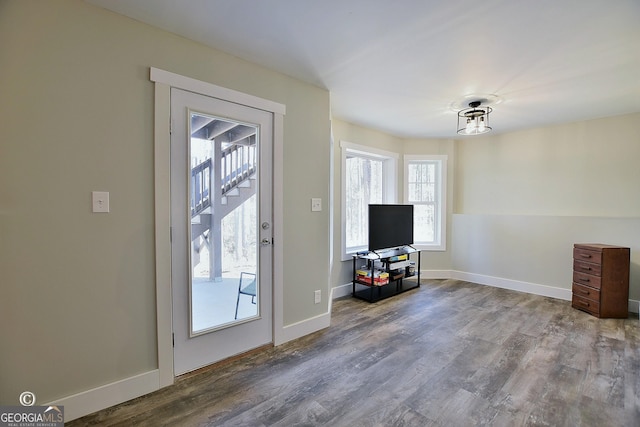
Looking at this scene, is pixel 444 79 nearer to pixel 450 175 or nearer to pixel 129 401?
pixel 450 175

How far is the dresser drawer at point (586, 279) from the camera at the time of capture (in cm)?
325

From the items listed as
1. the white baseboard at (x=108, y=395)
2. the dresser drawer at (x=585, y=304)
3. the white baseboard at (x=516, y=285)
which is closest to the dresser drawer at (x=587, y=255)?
the dresser drawer at (x=585, y=304)

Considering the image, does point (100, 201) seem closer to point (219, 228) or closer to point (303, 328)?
point (219, 228)

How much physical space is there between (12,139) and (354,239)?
368 centimetres

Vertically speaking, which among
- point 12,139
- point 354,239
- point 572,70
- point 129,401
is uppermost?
point 572,70

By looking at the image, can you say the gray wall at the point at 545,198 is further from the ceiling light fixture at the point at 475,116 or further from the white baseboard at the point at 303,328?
the white baseboard at the point at 303,328

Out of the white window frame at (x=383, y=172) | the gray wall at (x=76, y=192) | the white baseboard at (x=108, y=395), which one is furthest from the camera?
the white window frame at (x=383, y=172)

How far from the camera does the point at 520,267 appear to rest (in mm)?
4227

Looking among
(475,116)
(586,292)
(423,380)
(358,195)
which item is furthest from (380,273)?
(586,292)

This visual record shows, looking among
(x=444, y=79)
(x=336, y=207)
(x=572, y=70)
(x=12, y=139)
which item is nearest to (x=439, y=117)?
(x=444, y=79)

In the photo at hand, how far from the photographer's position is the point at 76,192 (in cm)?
164

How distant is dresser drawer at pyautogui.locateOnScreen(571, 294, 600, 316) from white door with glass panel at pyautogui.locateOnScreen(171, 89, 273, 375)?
3.69 meters

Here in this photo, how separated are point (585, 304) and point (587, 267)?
44cm

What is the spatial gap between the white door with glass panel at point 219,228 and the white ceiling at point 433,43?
0.50m
